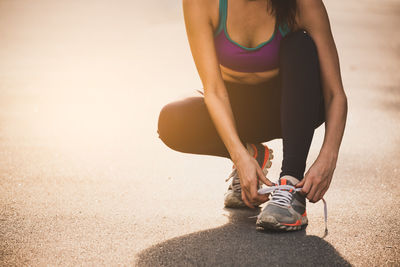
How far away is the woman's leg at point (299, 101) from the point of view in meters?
1.68

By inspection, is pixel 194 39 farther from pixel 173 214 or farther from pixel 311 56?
pixel 173 214

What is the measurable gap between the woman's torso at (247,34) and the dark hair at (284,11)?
29mm

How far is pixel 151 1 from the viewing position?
9.77 meters

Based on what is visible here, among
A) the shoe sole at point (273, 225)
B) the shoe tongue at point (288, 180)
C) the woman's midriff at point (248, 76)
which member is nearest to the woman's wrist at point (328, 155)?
the shoe tongue at point (288, 180)

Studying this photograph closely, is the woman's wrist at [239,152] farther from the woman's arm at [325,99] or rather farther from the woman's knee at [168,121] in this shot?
the woman's knee at [168,121]

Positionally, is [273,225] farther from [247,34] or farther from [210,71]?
[247,34]

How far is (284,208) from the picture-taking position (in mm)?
1628

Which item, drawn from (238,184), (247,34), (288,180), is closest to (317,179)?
(288,180)

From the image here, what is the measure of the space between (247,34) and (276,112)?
14.2 inches

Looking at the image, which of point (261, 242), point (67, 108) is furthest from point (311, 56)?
point (67, 108)

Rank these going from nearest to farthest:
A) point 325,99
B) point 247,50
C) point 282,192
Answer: point 282,192 → point 325,99 → point 247,50

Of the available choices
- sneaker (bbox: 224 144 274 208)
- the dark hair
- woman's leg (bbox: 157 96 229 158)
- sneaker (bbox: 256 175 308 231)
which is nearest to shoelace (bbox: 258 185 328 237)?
sneaker (bbox: 256 175 308 231)

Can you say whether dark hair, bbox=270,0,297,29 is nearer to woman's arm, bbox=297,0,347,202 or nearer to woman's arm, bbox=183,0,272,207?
woman's arm, bbox=297,0,347,202

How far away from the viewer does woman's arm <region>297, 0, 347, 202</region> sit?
163 cm
